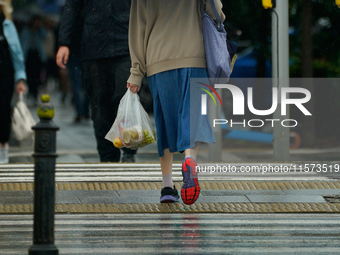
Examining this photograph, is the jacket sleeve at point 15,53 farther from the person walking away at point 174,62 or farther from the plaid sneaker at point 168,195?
the plaid sneaker at point 168,195

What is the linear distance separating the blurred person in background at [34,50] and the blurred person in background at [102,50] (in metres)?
6.52

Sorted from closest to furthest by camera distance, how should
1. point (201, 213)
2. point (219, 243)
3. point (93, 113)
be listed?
point (219, 243)
point (201, 213)
point (93, 113)

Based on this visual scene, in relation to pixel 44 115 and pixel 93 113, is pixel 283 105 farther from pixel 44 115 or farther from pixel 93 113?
pixel 44 115

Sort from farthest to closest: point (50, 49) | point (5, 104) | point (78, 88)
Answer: point (78, 88) < point (50, 49) < point (5, 104)

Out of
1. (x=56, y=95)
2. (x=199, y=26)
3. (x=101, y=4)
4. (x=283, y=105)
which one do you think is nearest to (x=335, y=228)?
(x=199, y=26)

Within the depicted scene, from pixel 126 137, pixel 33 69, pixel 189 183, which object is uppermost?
pixel 33 69

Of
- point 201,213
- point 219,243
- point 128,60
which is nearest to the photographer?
point 219,243

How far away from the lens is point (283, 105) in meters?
9.59

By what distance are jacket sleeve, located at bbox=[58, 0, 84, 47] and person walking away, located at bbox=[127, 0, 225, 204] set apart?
237 centimetres

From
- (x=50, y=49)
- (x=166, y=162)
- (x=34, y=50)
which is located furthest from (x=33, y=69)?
(x=166, y=162)

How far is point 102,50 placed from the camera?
8125mm

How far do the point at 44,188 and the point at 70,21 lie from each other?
4.69 m

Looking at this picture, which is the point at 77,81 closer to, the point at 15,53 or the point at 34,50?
the point at 34,50

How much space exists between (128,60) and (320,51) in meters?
9.33
